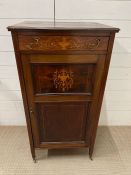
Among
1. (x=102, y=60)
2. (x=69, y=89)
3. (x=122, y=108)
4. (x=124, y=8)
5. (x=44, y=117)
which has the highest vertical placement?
(x=124, y=8)

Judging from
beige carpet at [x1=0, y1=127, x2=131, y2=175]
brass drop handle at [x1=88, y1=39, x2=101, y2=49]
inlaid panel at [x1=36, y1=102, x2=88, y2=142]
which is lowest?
beige carpet at [x1=0, y1=127, x2=131, y2=175]

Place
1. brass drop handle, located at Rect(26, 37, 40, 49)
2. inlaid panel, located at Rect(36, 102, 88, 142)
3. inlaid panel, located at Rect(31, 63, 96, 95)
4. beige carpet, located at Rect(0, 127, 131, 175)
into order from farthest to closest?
beige carpet, located at Rect(0, 127, 131, 175) → inlaid panel, located at Rect(36, 102, 88, 142) → inlaid panel, located at Rect(31, 63, 96, 95) → brass drop handle, located at Rect(26, 37, 40, 49)

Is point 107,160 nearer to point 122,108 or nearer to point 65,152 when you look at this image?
point 65,152

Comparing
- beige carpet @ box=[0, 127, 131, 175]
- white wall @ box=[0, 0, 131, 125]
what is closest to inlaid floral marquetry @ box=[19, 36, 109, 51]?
white wall @ box=[0, 0, 131, 125]

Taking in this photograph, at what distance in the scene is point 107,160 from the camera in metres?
1.50

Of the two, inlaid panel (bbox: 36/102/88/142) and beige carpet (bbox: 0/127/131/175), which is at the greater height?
inlaid panel (bbox: 36/102/88/142)

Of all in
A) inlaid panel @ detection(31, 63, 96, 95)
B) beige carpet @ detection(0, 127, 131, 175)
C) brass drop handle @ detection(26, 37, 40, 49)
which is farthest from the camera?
beige carpet @ detection(0, 127, 131, 175)

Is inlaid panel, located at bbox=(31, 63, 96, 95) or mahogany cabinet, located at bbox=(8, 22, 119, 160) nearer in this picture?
mahogany cabinet, located at bbox=(8, 22, 119, 160)

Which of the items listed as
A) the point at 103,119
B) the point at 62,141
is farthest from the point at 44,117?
the point at 103,119

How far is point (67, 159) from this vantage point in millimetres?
1502

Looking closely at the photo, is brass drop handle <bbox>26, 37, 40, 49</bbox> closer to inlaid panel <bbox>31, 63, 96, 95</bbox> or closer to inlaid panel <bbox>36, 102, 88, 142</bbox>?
inlaid panel <bbox>31, 63, 96, 95</bbox>

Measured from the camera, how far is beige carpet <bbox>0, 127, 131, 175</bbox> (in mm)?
1397

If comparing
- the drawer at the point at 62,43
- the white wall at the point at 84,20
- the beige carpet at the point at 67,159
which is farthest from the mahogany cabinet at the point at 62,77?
the white wall at the point at 84,20

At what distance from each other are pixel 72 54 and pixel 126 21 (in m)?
0.76
